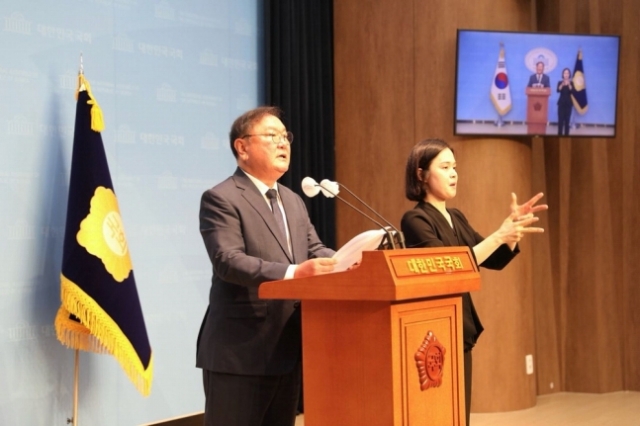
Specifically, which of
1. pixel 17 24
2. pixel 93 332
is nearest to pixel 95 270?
pixel 93 332

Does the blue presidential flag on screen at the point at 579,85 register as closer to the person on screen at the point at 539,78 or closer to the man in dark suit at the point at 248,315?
the person on screen at the point at 539,78

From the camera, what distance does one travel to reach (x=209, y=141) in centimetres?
538

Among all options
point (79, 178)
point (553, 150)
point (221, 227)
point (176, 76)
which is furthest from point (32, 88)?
point (553, 150)

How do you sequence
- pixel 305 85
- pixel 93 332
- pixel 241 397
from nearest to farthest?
pixel 241 397 → pixel 93 332 → pixel 305 85

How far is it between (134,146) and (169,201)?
410mm

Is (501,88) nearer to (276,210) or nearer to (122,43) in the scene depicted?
(122,43)

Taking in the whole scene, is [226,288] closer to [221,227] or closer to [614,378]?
[221,227]

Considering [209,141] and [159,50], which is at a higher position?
[159,50]

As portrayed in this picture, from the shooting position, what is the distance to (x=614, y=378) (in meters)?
6.47

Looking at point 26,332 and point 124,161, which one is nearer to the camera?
point 26,332

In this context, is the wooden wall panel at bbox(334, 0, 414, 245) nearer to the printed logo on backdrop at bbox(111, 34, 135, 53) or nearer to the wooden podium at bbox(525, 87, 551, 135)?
the wooden podium at bbox(525, 87, 551, 135)

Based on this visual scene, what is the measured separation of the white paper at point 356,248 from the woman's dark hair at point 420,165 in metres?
0.68

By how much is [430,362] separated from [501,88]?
3.66 meters

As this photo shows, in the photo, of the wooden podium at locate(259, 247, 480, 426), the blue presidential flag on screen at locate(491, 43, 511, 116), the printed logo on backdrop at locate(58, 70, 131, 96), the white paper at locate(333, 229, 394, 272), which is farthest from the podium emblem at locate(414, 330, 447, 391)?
the blue presidential flag on screen at locate(491, 43, 511, 116)
